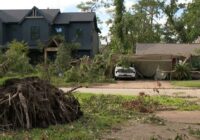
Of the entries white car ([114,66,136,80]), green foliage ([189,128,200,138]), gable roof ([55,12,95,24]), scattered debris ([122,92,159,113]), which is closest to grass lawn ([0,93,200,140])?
scattered debris ([122,92,159,113])

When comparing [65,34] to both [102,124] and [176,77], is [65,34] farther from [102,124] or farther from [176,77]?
[102,124]

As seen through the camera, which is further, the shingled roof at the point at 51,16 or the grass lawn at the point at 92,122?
the shingled roof at the point at 51,16

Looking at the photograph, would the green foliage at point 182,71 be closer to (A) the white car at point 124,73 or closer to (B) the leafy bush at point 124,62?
(A) the white car at point 124,73

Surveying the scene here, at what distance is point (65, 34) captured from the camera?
57.8 meters

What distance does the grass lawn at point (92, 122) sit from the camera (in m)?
11.2

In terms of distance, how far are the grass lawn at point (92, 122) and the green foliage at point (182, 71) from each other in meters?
23.0

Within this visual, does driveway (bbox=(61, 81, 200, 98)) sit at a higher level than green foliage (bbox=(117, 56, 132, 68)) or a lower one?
lower

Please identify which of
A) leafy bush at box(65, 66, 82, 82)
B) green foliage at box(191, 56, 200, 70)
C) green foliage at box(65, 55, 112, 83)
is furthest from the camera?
green foliage at box(191, 56, 200, 70)

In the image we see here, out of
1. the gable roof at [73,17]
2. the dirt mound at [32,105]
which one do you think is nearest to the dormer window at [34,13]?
the gable roof at [73,17]

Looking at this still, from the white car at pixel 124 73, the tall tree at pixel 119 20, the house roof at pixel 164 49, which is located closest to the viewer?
the white car at pixel 124 73

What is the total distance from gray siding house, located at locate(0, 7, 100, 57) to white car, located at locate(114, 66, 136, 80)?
14.4 meters

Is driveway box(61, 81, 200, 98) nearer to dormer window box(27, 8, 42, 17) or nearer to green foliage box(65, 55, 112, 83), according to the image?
green foliage box(65, 55, 112, 83)

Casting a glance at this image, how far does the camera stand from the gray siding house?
188ft

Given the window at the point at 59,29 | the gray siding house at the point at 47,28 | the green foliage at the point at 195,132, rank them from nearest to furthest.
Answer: the green foliage at the point at 195,132, the gray siding house at the point at 47,28, the window at the point at 59,29
